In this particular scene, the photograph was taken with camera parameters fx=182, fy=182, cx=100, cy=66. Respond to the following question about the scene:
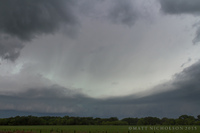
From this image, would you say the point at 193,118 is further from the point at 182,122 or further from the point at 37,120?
the point at 37,120

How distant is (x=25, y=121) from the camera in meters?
193

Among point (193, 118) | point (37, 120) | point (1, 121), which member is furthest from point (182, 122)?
point (1, 121)

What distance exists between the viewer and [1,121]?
189m

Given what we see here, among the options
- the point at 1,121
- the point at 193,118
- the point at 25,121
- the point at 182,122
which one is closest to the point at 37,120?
the point at 25,121

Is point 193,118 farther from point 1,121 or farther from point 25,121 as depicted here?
point 1,121

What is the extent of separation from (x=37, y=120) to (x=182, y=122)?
504 ft

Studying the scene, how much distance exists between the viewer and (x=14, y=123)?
18788 centimetres

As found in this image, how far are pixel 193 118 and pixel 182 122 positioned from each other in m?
20.9

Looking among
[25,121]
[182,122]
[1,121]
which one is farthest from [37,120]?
[182,122]

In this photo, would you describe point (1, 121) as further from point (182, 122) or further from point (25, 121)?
point (182, 122)

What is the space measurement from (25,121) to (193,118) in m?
181

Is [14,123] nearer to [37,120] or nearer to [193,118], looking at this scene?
[37,120]

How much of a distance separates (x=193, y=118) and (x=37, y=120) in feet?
559

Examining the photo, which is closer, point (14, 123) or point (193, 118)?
point (14, 123)
